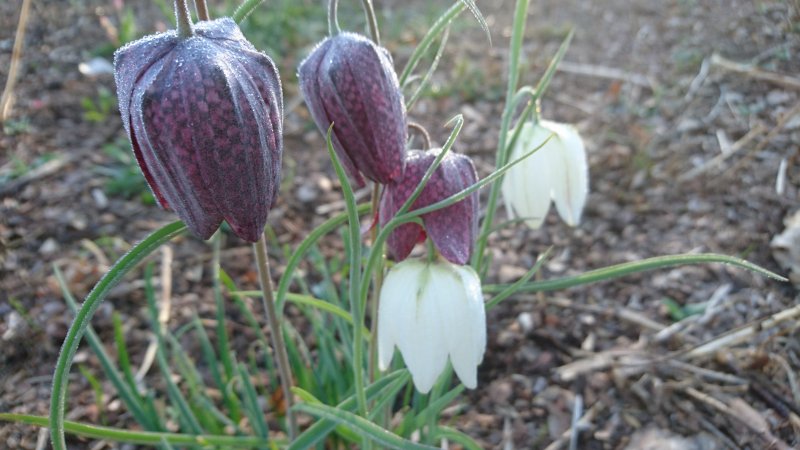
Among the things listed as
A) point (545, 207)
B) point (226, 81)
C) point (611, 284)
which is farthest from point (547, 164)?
point (611, 284)

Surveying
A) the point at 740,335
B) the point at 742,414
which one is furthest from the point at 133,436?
the point at 740,335

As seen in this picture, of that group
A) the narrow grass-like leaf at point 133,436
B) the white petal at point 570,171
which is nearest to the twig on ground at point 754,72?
the white petal at point 570,171

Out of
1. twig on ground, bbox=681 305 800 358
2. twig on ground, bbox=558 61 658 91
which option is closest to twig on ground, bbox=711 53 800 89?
twig on ground, bbox=558 61 658 91

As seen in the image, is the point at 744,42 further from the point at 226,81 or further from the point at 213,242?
the point at 226,81

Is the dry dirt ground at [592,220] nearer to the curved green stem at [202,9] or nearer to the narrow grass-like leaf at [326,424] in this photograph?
the narrow grass-like leaf at [326,424]

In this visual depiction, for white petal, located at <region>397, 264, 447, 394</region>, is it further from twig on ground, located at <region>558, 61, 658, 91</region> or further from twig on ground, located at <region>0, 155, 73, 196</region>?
twig on ground, located at <region>558, 61, 658, 91</region>

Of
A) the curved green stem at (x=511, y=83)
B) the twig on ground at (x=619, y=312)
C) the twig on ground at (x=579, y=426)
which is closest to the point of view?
the curved green stem at (x=511, y=83)

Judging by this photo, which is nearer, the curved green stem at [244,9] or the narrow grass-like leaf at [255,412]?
the curved green stem at [244,9]
